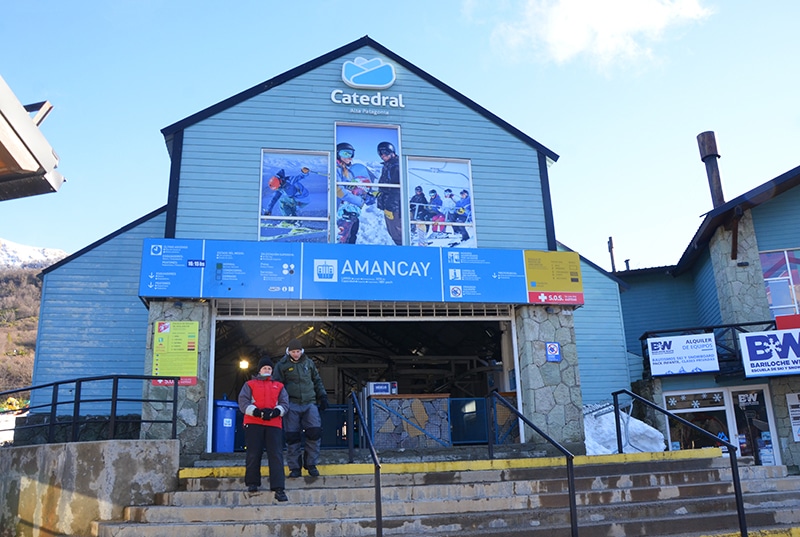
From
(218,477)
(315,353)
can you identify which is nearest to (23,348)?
(315,353)

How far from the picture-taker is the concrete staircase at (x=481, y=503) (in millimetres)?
7676

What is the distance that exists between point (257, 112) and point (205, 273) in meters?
3.55

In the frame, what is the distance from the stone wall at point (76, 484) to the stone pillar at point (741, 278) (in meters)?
14.6

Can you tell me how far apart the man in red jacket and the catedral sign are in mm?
12124

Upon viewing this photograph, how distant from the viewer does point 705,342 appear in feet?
55.7

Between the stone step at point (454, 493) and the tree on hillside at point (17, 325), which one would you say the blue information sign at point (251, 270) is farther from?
the tree on hillside at point (17, 325)

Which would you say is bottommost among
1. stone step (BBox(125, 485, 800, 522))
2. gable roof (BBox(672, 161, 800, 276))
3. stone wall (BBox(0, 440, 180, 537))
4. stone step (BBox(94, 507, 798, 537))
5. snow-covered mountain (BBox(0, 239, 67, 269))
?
stone step (BBox(94, 507, 798, 537))

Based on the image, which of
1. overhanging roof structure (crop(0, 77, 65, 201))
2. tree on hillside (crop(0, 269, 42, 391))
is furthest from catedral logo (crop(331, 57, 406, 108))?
tree on hillside (crop(0, 269, 42, 391))

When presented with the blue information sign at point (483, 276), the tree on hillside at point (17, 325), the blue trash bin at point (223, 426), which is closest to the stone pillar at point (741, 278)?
the blue information sign at point (483, 276)

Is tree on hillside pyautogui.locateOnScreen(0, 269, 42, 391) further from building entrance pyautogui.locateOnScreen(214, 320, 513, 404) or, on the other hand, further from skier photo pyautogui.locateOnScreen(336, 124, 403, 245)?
skier photo pyautogui.locateOnScreen(336, 124, 403, 245)

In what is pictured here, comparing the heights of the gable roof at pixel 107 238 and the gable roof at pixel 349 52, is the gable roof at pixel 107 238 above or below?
below

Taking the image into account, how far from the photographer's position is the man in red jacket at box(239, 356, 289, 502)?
316 inches

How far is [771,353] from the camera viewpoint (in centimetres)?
1617

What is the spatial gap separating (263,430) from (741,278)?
14248mm
